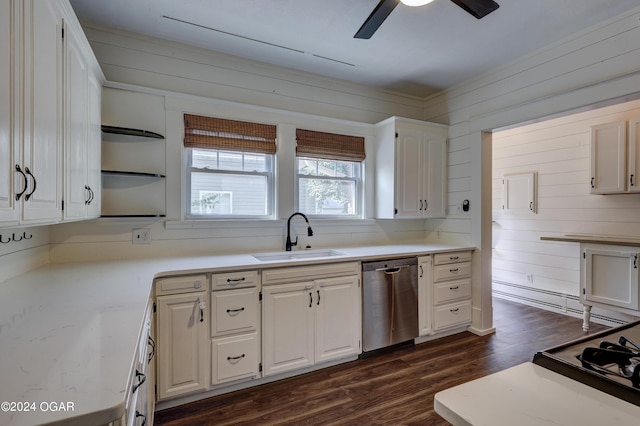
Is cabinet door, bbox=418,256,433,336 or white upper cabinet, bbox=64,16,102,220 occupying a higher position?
white upper cabinet, bbox=64,16,102,220

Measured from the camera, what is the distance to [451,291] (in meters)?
3.21

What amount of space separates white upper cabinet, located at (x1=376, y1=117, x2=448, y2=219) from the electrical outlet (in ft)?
7.64

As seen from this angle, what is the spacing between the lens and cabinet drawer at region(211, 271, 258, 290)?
215 centimetres

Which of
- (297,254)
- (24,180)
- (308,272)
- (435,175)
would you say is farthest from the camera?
(435,175)

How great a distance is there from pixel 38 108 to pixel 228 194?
1742 mm

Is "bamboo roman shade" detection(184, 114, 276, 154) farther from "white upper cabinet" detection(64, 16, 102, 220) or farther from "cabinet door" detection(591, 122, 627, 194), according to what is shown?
"cabinet door" detection(591, 122, 627, 194)

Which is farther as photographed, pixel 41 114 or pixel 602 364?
pixel 41 114

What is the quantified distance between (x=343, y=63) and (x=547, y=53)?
1828 mm

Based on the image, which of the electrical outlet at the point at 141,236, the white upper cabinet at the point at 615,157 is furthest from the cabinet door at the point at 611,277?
the electrical outlet at the point at 141,236

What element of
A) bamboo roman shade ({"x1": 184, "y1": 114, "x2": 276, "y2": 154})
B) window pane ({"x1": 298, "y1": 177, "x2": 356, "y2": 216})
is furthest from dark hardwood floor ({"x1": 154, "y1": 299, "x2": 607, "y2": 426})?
bamboo roman shade ({"x1": 184, "y1": 114, "x2": 276, "y2": 154})

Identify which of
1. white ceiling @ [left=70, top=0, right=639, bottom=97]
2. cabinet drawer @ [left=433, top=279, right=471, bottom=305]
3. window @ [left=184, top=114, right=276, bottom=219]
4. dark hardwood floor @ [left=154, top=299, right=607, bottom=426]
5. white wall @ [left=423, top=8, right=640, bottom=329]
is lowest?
dark hardwood floor @ [left=154, top=299, right=607, bottom=426]

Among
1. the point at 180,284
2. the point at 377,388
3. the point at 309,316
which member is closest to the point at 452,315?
the point at 377,388

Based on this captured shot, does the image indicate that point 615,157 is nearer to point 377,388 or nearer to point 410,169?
point 410,169

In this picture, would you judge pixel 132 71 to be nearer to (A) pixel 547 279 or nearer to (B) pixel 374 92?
(B) pixel 374 92
